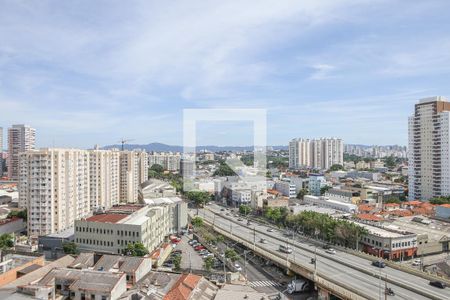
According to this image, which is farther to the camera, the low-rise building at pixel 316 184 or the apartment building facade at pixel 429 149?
the low-rise building at pixel 316 184

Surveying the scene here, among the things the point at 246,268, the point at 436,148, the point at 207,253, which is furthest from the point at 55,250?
the point at 436,148

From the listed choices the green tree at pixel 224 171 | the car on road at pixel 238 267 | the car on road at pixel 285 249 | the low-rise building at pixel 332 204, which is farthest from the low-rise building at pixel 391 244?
the green tree at pixel 224 171

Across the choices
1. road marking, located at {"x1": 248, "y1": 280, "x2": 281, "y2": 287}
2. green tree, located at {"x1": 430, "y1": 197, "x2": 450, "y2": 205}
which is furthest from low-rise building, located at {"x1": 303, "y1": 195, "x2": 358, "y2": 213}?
road marking, located at {"x1": 248, "y1": 280, "x2": 281, "y2": 287}

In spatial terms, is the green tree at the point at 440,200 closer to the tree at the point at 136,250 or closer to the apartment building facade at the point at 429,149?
the apartment building facade at the point at 429,149

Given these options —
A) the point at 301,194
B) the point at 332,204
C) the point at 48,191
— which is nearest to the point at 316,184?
the point at 301,194

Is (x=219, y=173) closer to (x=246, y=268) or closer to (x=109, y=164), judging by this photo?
(x=109, y=164)

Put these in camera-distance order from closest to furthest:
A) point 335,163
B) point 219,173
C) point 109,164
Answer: point 109,164 < point 219,173 < point 335,163

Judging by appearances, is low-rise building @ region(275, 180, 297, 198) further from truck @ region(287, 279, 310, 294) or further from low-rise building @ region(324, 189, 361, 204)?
truck @ region(287, 279, 310, 294)
